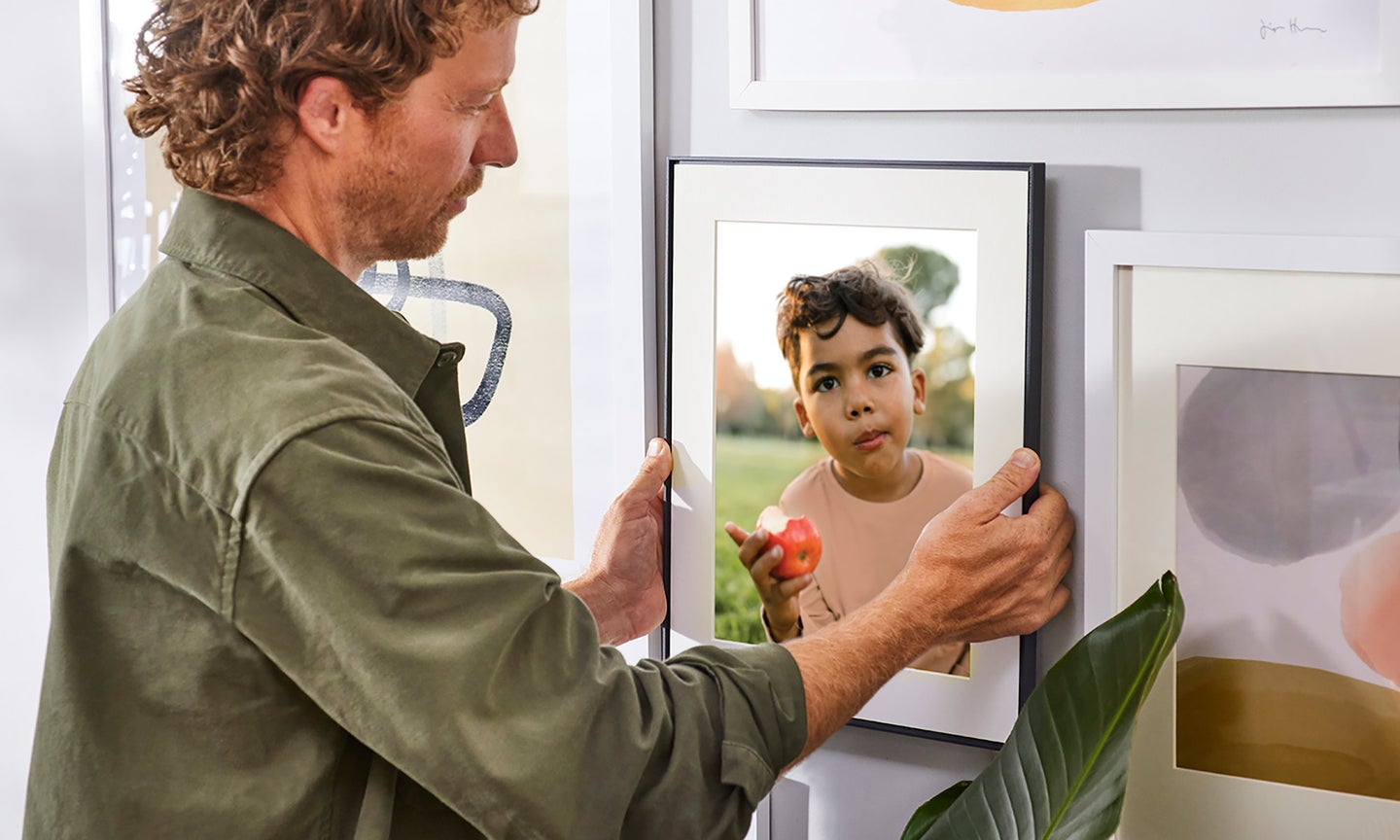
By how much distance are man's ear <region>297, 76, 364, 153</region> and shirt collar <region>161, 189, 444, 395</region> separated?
65mm

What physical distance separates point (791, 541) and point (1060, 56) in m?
0.46

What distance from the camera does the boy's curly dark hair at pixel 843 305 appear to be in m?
1.09

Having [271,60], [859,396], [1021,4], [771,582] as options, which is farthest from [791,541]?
[271,60]

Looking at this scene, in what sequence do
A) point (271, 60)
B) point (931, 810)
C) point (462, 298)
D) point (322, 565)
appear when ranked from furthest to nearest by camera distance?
point (462, 298), point (931, 810), point (271, 60), point (322, 565)

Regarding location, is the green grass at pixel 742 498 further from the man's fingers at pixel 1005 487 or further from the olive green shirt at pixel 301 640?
the olive green shirt at pixel 301 640

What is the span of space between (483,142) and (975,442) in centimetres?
46

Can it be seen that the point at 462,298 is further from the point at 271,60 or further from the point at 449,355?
the point at 271,60

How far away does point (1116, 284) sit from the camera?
1010 mm

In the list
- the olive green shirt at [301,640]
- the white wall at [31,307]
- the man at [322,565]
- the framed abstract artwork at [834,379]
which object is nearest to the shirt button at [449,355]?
the man at [322,565]

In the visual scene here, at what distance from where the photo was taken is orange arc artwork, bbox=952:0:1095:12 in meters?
0.99

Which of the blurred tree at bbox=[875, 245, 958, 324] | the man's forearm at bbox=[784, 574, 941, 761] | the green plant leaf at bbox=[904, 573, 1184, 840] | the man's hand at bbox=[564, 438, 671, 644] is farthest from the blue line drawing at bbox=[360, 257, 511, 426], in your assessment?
the green plant leaf at bbox=[904, 573, 1184, 840]

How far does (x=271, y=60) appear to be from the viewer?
2.75 ft

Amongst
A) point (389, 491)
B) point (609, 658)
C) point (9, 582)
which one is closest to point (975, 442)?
point (609, 658)
